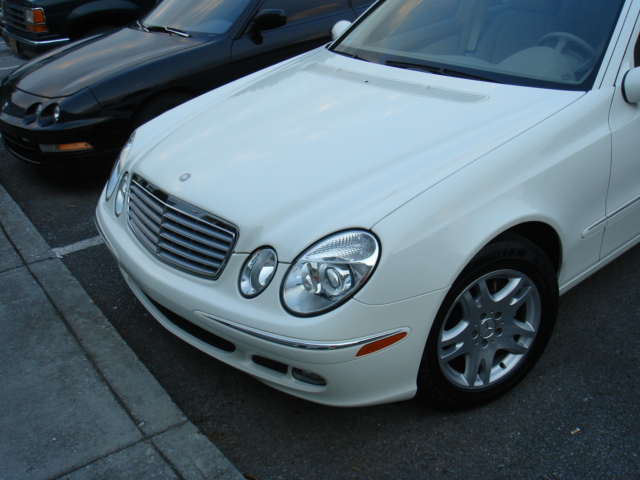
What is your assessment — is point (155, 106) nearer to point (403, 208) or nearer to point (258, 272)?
point (258, 272)

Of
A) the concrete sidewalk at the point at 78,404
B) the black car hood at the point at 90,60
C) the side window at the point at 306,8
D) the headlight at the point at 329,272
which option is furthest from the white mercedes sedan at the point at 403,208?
the side window at the point at 306,8

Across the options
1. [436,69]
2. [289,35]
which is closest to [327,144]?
[436,69]

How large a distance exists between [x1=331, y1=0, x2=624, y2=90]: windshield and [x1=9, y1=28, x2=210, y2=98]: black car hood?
1.91 m

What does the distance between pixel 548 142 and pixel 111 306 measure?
235 cm

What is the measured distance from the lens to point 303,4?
5637mm

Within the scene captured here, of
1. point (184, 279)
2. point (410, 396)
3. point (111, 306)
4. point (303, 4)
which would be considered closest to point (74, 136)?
point (111, 306)

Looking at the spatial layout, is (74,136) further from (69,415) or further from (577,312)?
(577,312)

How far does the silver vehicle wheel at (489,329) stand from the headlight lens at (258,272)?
26.4 inches

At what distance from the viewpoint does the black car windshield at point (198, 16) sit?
5.38 meters

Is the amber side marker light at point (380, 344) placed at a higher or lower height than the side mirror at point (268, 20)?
lower

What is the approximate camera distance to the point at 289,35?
5512 millimetres

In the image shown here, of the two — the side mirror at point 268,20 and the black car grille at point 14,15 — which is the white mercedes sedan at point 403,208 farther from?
the black car grille at point 14,15

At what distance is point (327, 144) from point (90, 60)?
10.1 ft

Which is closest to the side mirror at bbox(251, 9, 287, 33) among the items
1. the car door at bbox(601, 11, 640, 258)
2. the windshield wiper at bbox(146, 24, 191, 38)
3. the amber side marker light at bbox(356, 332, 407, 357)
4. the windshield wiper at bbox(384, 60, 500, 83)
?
the windshield wiper at bbox(146, 24, 191, 38)
